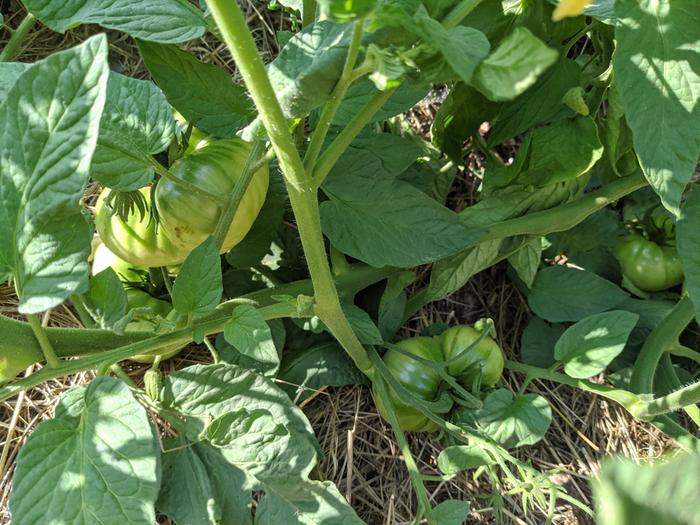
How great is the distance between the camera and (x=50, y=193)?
1.60ft

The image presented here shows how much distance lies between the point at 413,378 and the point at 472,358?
8 cm

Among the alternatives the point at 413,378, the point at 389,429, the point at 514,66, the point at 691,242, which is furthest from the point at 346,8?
the point at 389,429

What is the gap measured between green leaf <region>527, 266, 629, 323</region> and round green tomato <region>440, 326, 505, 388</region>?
117 mm

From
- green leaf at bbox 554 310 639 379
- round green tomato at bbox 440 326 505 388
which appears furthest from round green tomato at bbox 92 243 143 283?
green leaf at bbox 554 310 639 379

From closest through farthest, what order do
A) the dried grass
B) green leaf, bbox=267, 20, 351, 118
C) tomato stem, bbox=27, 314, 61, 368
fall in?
green leaf, bbox=267, 20, 351, 118
tomato stem, bbox=27, 314, 61, 368
the dried grass

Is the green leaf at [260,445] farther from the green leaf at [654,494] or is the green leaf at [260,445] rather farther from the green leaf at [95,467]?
the green leaf at [654,494]

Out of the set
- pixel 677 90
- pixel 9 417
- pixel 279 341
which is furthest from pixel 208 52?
pixel 677 90

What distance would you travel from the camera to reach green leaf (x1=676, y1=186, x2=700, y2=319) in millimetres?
662

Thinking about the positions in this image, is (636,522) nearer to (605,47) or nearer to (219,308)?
(219,308)

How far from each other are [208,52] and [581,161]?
2.06 feet

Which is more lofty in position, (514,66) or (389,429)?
(514,66)

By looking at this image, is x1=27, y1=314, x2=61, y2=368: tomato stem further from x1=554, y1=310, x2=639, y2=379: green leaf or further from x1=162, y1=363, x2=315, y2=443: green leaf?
x1=554, y1=310, x2=639, y2=379: green leaf

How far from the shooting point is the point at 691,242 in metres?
0.67

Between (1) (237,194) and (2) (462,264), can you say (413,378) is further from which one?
(1) (237,194)
